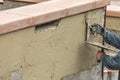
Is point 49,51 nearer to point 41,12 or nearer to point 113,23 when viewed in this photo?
point 41,12

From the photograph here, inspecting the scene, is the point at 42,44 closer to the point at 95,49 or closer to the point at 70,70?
the point at 70,70

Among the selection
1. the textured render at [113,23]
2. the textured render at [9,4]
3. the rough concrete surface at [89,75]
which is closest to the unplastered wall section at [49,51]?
the rough concrete surface at [89,75]

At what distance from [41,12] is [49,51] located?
1.52 feet

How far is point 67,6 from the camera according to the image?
4258 millimetres

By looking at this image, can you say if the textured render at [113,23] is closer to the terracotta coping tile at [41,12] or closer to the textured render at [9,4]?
the textured render at [9,4]

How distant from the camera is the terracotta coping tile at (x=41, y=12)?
3461 mm

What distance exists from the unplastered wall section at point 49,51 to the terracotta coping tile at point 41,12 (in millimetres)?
84

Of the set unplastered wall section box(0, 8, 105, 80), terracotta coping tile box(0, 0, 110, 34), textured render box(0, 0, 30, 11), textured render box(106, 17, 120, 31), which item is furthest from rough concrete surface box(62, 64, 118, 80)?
textured render box(0, 0, 30, 11)

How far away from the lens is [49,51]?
4.04 metres

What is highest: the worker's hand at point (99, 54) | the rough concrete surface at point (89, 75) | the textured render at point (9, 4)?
the textured render at point (9, 4)

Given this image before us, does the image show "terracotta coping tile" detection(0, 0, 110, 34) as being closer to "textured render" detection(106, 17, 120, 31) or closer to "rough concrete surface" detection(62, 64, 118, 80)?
"rough concrete surface" detection(62, 64, 118, 80)

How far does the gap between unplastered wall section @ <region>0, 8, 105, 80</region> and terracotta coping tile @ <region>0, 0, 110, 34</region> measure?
0.08 meters

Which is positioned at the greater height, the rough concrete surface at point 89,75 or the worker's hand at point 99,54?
the worker's hand at point 99,54

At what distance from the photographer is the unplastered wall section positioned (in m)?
3.52
